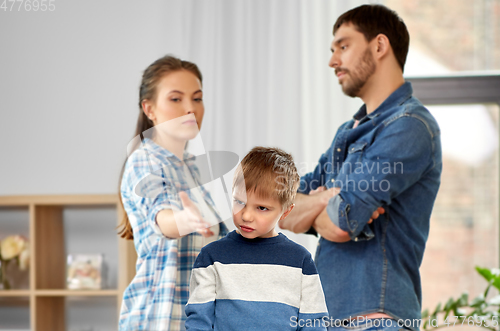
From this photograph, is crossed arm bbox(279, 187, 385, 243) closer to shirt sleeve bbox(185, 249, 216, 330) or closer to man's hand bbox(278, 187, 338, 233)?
man's hand bbox(278, 187, 338, 233)

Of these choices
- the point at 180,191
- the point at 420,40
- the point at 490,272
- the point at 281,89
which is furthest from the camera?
the point at 420,40

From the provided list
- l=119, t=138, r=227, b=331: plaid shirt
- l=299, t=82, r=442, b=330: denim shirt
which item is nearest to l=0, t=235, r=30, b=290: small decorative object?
l=119, t=138, r=227, b=331: plaid shirt

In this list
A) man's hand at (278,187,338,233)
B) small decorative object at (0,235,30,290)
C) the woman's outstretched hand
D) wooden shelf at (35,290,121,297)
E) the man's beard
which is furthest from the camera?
small decorative object at (0,235,30,290)

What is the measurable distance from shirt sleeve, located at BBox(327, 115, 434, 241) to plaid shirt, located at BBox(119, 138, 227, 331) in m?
0.35

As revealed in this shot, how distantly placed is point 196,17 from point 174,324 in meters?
1.58

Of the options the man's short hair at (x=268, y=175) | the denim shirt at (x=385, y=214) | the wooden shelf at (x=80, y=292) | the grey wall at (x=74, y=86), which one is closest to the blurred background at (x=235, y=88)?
the grey wall at (x=74, y=86)

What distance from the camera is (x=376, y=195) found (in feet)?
4.09

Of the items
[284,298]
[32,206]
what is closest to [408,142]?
[284,298]

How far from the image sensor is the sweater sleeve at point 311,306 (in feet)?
2.91

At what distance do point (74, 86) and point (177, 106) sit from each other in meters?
1.28

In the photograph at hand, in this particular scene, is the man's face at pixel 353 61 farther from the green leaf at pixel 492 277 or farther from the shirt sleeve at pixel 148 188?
the green leaf at pixel 492 277

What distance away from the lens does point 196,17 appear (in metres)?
2.31

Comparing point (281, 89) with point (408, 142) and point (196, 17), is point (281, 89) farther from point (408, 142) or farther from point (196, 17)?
point (408, 142)

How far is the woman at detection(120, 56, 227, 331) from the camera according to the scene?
1169 mm
